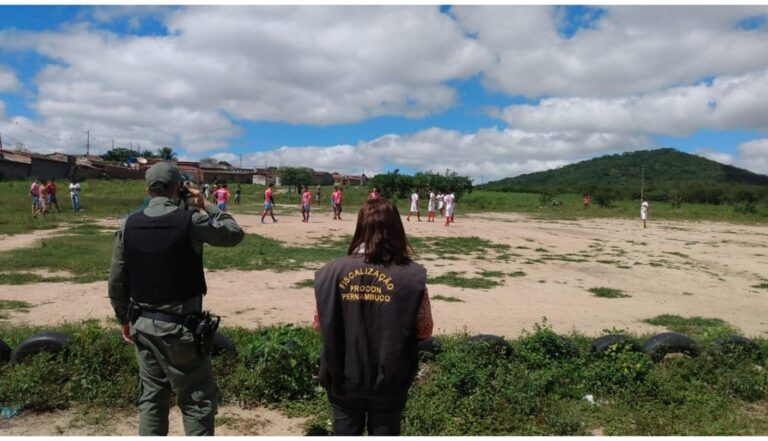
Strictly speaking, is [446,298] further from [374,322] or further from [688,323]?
[374,322]

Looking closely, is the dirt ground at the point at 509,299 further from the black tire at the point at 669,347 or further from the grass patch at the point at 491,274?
the black tire at the point at 669,347

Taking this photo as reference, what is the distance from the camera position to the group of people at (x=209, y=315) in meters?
2.41

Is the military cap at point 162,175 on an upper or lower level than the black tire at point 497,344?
upper

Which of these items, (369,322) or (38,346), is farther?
(38,346)

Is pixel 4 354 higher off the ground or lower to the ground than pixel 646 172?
lower

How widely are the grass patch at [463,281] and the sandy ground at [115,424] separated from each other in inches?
253

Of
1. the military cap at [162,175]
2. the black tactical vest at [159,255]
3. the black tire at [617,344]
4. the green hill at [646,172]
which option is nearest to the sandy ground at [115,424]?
the black tactical vest at [159,255]

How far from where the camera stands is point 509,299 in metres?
8.98

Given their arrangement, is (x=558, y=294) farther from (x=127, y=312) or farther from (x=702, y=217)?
(x=702, y=217)

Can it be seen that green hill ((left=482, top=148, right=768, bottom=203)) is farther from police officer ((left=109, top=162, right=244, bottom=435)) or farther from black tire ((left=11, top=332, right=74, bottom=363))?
police officer ((left=109, top=162, right=244, bottom=435))

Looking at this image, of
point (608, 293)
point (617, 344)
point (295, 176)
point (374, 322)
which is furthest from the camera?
point (295, 176)

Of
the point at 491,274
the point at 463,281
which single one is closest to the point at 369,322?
the point at 463,281

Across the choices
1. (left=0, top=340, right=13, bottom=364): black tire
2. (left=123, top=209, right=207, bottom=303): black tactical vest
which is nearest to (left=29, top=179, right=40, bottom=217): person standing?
(left=0, top=340, right=13, bottom=364): black tire

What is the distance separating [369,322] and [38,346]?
3646mm
